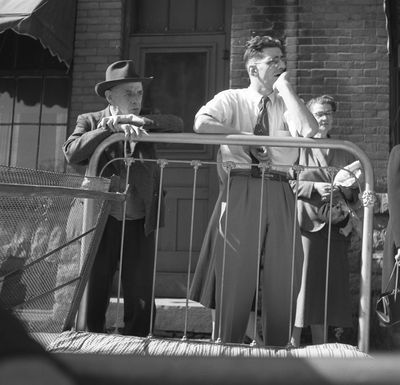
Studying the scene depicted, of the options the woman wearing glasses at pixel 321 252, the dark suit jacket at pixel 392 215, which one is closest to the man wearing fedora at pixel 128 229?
the woman wearing glasses at pixel 321 252

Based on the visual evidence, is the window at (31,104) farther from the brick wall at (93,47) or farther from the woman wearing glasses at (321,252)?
the woman wearing glasses at (321,252)

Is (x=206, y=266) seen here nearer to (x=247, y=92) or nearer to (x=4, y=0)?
(x=247, y=92)

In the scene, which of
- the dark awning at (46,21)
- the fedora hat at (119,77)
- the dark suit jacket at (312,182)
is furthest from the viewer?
the dark awning at (46,21)

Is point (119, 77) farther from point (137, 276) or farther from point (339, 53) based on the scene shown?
point (339, 53)

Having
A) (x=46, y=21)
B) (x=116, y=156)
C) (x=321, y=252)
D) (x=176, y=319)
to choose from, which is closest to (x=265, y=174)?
(x=116, y=156)

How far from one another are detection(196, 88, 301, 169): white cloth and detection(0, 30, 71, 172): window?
10.9 ft

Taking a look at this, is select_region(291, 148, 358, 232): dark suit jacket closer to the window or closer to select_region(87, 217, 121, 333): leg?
select_region(87, 217, 121, 333): leg

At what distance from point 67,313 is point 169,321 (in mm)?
1838

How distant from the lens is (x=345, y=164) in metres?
4.93

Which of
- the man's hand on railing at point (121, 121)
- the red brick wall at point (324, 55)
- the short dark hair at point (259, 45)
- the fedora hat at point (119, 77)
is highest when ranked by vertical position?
the red brick wall at point (324, 55)

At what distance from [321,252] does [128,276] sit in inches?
56.2

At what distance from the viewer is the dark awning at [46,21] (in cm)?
622

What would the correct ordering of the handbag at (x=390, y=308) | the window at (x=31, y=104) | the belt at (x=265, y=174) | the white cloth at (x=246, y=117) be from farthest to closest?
the window at (x=31, y=104) → the white cloth at (x=246, y=117) → the belt at (x=265, y=174) → the handbag at (x=390, y=308)

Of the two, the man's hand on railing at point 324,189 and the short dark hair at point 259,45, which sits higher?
the short dark hair at point 259,45
